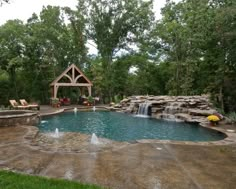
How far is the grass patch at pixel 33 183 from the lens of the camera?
3424 mm

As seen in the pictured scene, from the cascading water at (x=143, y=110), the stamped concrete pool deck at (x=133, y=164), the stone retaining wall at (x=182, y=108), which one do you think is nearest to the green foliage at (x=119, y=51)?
the stone retaining wall at (x=182, y=108)

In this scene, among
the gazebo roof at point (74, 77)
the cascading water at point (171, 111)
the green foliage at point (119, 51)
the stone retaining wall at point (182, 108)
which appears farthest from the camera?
the gazebo roof at point (74, 77)

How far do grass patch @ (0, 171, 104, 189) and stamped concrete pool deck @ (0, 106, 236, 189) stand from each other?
0.33 m

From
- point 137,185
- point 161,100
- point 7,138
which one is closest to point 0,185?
point 137,185

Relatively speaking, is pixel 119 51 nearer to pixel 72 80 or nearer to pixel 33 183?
pixel 72 80

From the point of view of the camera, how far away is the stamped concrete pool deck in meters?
3.90

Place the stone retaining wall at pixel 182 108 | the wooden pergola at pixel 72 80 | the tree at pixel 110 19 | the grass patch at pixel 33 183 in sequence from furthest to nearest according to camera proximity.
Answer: the tree at pixel 110 19 < the wooden pergola at pixel 72 80 < the stone retaining wall at pixel 182 108 < the grass patch at pixel 33 183

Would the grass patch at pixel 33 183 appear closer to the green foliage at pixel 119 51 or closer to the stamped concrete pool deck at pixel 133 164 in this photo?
the stamped concrete pool deck at pixel 133 164

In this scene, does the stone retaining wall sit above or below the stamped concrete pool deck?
above

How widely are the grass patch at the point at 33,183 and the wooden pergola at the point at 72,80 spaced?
15854 millimetres

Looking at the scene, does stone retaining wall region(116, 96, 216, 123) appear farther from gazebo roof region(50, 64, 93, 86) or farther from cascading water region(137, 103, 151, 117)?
gazebo roof region(50, 64, 93, 86)

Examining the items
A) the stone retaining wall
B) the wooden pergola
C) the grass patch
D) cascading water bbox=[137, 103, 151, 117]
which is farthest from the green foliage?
the grass patch

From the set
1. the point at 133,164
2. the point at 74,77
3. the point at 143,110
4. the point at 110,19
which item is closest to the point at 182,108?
the point at 143,110

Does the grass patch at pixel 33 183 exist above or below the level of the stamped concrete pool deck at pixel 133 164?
above
